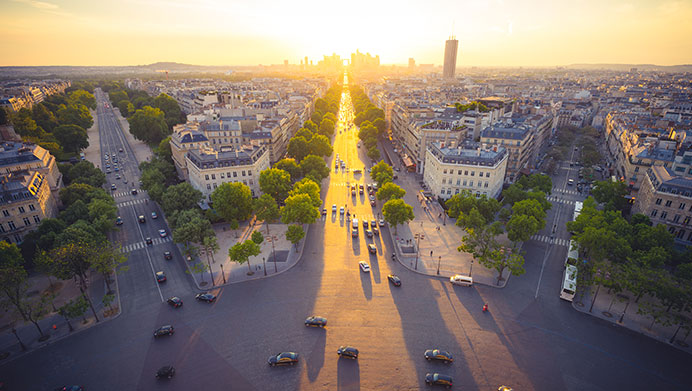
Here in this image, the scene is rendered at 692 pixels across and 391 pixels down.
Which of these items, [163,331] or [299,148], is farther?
[299,148]

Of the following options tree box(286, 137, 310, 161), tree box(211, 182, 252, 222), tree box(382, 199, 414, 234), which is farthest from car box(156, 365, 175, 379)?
tree box(286, 137, 310, 161)

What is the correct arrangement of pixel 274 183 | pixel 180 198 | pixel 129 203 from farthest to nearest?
1. pixel 129 203
2. pixel 274 183
3. pixel 180 198

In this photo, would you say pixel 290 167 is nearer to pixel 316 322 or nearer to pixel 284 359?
pixel 316 322

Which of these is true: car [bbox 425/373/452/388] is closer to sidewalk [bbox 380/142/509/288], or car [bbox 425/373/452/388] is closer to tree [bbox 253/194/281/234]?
sidewalk [bbox 380/142/509/288]

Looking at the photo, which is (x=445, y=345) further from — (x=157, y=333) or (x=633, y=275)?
(x=157, y=333)

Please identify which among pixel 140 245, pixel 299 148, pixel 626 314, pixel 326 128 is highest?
pixel 326 128

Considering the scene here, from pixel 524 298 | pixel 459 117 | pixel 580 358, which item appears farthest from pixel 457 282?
pixel 459 117

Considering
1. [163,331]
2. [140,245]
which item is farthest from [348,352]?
[140,245]
